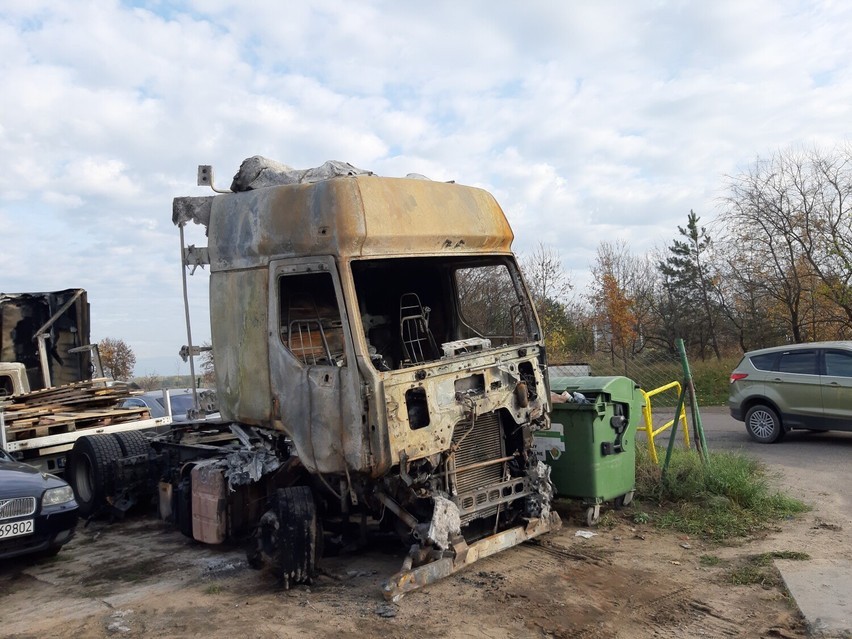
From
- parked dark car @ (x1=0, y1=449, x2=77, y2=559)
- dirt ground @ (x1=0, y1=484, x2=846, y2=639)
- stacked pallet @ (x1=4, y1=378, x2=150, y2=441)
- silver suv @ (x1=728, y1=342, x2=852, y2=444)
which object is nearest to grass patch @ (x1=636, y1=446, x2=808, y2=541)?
dirt ground @ (x1=0, y1=484, x2=846, y2=639)

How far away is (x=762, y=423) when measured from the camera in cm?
1193

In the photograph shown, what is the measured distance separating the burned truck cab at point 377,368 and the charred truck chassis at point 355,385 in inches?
0.6

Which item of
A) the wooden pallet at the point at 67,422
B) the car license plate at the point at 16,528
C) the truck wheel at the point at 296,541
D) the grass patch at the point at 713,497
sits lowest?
the grass patch at the point at 713,497

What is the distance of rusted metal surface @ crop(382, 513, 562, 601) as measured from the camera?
5230 millimetres

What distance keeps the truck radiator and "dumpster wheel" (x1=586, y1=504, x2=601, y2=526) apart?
993mm

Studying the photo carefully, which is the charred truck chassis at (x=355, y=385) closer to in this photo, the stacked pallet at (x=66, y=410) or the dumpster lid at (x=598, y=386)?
the dumpster lid at (x=598, y=386)

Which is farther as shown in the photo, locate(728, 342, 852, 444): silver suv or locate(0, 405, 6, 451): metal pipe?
locate(728, 342, 852, 444): silver suv

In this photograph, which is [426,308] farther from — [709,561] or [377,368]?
[709,561]

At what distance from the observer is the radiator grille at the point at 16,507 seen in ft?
20.2

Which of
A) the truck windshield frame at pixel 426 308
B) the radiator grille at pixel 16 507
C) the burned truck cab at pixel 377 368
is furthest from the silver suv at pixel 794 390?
the radiator grille at pixel 16 507

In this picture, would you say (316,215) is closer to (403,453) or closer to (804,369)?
(403,453)

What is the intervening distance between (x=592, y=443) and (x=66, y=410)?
6.92 m

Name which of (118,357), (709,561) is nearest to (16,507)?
(709,561)

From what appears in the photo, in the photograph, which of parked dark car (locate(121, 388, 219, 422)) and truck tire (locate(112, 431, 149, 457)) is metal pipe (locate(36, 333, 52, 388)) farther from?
truck tire (locate(112, 431, 149, 457))
